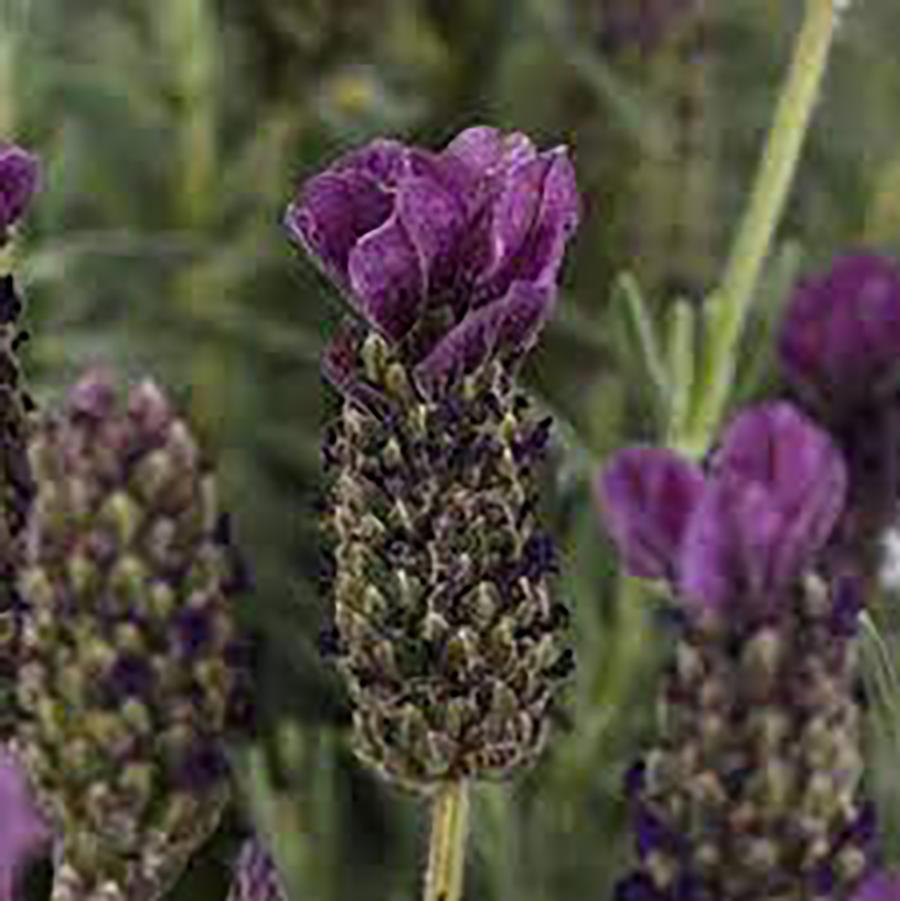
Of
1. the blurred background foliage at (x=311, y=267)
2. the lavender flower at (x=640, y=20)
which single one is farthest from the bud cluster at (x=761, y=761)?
the lavender flower at (x=640, y=20)

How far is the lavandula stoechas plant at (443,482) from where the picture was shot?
2.77ft

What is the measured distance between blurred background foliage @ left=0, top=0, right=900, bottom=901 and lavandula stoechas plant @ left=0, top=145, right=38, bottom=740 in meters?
0.51

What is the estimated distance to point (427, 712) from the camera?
2.82 ft

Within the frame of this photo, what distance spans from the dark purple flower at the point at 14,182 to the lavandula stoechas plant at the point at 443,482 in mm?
89

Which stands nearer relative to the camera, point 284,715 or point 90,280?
point 284,715

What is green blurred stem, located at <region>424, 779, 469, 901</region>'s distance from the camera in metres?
0.86

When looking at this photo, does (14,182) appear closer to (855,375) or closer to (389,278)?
(389,278)

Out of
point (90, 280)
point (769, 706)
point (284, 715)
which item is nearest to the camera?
point (769, 706)

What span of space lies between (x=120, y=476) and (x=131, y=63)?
49.4 inches

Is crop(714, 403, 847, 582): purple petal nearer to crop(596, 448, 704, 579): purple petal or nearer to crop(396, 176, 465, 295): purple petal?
crop(596, 448, 704, 579): purple petal

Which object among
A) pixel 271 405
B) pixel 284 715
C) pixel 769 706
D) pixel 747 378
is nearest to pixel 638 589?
pixel 747 378

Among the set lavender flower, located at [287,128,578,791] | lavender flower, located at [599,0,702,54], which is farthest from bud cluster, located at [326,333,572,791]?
Answer: lavender flower, located at [599,0,702,54]

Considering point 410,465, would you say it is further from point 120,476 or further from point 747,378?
point 747,378

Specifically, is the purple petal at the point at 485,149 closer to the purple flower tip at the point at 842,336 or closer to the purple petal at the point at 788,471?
the purple petal at the point at 788,471
